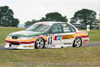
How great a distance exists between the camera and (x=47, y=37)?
13.7m

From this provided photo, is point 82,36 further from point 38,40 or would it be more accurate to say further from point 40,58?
point 40,58

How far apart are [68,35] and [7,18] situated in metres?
73.2

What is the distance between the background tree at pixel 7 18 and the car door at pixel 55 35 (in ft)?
223

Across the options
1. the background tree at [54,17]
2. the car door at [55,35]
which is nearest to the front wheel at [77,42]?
the car door at [55,35]

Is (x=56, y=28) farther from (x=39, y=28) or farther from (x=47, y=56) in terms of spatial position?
(x=47, y=56)

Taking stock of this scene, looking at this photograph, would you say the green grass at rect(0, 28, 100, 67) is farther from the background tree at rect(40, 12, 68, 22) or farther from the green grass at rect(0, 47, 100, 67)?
the background tree at rect(40, 12, 68, 22)

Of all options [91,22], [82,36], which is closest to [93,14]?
[91,22]

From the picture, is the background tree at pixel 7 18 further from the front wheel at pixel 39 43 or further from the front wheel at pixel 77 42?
the front wheel at pixel 39 43

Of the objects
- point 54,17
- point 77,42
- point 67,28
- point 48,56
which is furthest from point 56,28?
point 54,17

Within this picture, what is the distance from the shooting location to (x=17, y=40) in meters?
13.0

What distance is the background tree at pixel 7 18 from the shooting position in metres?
83.3

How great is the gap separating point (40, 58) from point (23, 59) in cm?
82

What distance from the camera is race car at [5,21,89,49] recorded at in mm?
13023

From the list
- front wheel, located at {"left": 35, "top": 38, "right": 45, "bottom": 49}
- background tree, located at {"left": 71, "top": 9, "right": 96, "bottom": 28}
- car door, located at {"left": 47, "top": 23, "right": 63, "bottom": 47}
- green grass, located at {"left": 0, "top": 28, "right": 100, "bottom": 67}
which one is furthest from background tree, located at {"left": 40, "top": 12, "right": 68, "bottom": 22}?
green grass, located at {"left": 0, "top": 28, "right": 100, "bottom": 67}
